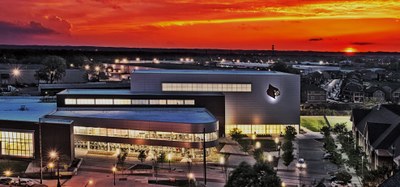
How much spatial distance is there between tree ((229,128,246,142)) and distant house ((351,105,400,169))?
12.3 meters

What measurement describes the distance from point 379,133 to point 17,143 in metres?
33.2

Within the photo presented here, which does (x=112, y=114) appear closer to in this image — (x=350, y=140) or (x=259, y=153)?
(x=259, y=153)

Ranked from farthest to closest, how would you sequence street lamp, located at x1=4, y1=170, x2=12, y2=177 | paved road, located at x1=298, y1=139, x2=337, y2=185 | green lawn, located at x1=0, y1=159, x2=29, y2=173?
green lawn, located at x1=0, y1=159, x2=29, y2=173
street lamp, located at x1=4, y1=170, x2=12, y2=177
paved road, located at x1=298, y1=139, x2=337, y2=185

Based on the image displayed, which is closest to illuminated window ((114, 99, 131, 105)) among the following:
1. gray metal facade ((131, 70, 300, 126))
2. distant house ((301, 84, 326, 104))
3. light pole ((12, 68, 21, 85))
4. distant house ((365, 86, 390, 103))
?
gray metal facade ((131, 70, 300, 126))

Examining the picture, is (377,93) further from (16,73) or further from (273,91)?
(16,73)

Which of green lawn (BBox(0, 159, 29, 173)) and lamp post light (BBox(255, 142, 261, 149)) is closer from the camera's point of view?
green lawn (BBox(0, 159, 29, 173))

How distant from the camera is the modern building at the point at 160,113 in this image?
50156 millimetres

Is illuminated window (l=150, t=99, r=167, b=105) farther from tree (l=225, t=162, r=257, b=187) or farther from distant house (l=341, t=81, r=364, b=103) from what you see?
distant house (l=341, t=81, r=364, b=103)

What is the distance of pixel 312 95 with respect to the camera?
102 m

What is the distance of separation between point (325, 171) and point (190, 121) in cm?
1363

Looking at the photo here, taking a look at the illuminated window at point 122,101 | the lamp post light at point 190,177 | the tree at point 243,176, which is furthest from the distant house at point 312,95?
the tree at point 243,176

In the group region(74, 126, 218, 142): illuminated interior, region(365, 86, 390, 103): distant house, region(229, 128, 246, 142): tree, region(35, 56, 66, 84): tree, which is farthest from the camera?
region(35, 56, 66, 84): tree

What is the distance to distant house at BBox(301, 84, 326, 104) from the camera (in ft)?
333

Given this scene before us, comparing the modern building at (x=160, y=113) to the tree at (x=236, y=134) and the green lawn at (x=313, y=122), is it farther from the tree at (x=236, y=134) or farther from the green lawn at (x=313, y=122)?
the green lawn at (x=313, y=122)
